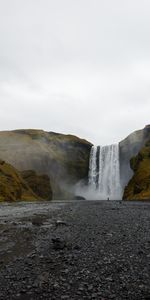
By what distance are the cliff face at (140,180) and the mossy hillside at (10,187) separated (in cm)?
3154

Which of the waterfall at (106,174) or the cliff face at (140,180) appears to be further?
the waterfall at (106,174)

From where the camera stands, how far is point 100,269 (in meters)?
13.0

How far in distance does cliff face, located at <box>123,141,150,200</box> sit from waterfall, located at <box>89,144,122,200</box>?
18.0 m

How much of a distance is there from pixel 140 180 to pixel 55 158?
235ft

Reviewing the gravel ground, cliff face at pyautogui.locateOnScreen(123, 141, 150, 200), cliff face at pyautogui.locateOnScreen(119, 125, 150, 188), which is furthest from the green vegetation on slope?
the gravel ground

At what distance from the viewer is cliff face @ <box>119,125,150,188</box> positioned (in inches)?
5276

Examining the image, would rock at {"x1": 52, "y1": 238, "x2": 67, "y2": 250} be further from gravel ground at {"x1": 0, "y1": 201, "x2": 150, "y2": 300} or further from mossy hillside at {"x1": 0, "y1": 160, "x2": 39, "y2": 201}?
mossy hillside at {"x1": 0, "y1": 160, "x2": 39, "y2": 201}

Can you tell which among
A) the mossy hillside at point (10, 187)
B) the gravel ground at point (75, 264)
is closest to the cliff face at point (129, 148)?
the mossy hillside at point (10, 187)

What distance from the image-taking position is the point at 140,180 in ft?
305

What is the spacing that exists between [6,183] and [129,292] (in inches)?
3527

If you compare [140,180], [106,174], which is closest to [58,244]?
[140,180]

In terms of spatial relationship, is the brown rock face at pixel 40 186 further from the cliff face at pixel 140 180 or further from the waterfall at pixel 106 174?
the cliff face at pixel 140 180

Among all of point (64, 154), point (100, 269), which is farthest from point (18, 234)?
point (64, 154)

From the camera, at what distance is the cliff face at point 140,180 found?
83.8 meters
